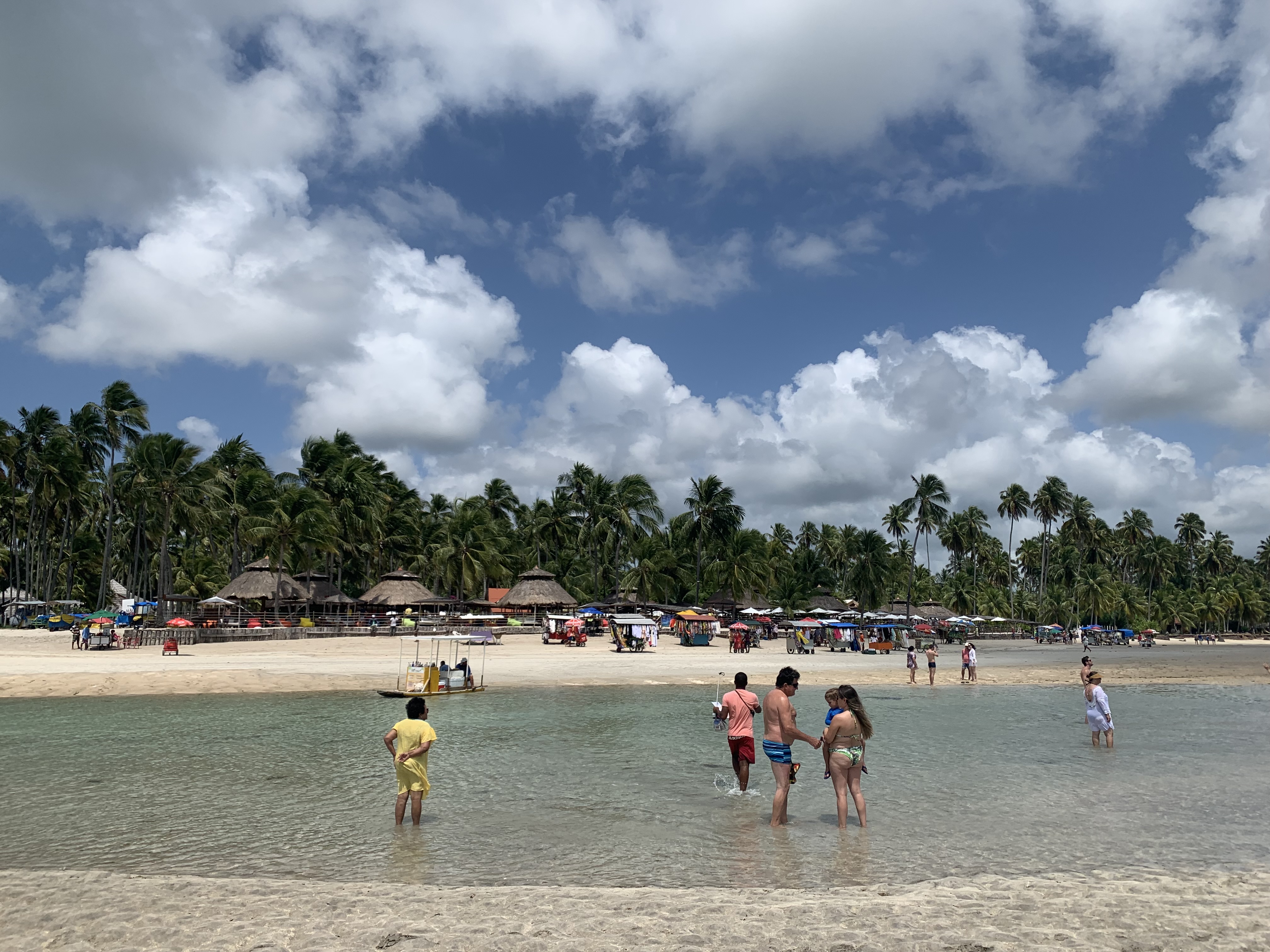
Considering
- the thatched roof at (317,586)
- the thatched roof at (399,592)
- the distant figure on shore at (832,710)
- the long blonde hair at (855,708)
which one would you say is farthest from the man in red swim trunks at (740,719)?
the thatched roof at (317,586)

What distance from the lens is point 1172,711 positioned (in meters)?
20.8

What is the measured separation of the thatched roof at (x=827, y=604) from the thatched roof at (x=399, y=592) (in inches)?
1348

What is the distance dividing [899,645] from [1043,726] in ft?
130

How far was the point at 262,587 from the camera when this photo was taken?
58062 millimetres

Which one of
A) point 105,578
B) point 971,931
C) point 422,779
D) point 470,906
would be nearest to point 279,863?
point 422,779

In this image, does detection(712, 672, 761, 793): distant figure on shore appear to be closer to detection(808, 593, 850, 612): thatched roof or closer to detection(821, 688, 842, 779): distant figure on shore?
detection(821, 688, 842, 779): distant figure on shore

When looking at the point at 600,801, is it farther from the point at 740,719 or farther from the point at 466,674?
the point at 466,674

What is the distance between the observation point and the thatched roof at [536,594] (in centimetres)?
6325

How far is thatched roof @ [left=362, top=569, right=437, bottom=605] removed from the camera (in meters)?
60.8

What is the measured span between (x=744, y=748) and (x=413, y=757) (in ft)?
13.3

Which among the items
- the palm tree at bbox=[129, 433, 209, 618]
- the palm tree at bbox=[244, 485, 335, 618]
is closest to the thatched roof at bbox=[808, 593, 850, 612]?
the palm tree at bbox=[244, 485, 335, 618]

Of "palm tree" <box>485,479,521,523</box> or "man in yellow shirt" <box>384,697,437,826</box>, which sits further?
"palm tree" <box>485,479,521,523</box>

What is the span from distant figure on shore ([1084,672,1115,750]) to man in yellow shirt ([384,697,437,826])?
37.9 ft

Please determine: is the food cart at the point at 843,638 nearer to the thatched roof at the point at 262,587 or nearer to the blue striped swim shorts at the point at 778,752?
the thatched roof at the point at 262,587
